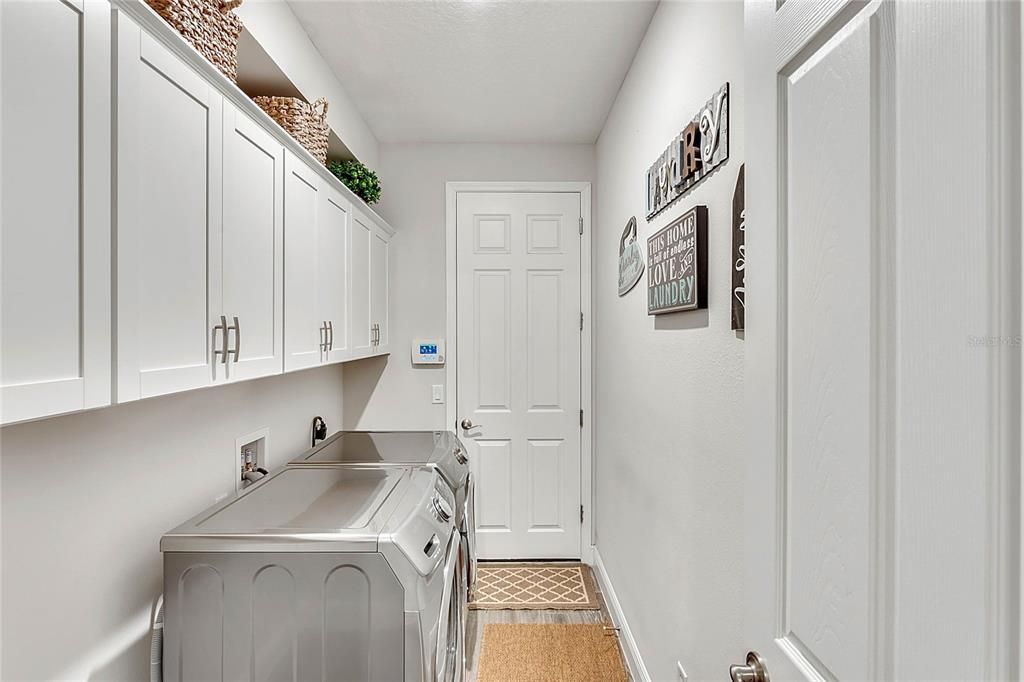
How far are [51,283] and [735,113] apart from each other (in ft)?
4.45

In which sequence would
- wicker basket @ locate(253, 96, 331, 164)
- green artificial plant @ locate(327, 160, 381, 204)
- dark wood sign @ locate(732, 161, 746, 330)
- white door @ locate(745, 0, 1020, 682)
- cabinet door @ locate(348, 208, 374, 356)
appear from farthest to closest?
green artificial plant @ locate(327, 160, 381, 204) → cabinet door @ locate(348, 208, 374, 356) → wicker basket @ locate(253, 96, 331, 164) → dark wood sign @ locate(732, 161, 746, 330) → white door @ locate(745, 0, 1020, 682)

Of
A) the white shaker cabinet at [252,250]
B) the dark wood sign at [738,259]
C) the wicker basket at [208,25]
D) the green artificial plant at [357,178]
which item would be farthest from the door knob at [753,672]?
the green artificial plant at [357,178]

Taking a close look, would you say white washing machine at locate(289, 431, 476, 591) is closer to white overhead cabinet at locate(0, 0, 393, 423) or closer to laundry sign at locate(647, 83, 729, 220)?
white overhead cabinet at locate(0, 0, 393, 423)

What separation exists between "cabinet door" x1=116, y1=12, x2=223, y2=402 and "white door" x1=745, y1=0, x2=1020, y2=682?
99 cm

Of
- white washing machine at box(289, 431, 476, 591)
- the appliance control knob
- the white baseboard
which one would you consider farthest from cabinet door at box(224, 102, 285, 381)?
the white baseboard

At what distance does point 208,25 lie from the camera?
1.33 metres

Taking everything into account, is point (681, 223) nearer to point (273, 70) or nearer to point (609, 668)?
point (273, 70)

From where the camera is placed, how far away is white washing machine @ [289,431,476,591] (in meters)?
2.30

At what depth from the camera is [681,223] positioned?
1.79 meters

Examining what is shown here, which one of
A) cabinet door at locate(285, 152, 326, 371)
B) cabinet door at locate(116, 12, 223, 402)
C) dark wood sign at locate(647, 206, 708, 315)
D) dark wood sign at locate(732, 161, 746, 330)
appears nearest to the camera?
cabinet door at locate(116, 12, 223, 402)

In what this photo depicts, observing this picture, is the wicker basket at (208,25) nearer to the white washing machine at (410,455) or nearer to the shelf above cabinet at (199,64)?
the shelf above cabinet at (199,64)

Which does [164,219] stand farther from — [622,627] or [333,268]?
[622,627]

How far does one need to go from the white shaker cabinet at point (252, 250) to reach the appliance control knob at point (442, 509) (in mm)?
601

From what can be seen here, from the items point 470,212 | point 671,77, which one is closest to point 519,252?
point 470,212
